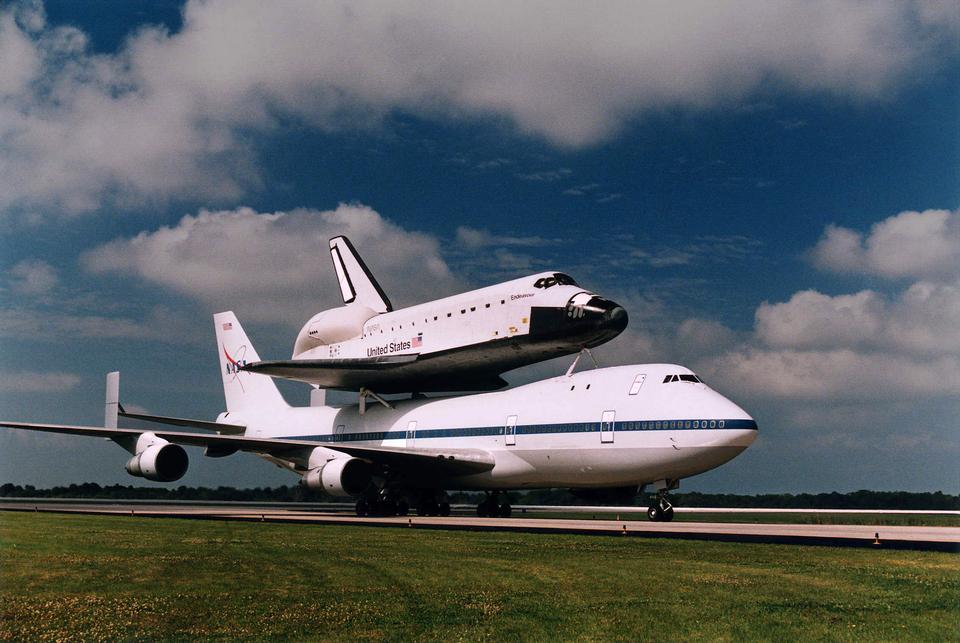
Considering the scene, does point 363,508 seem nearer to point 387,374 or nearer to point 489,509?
point 489,509

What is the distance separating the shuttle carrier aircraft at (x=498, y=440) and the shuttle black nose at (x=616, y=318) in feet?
8.26

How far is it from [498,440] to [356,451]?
5.84 meters

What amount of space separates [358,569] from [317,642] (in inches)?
209

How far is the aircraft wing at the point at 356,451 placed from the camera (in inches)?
1400

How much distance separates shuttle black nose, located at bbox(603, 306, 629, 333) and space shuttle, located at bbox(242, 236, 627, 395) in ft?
0.13

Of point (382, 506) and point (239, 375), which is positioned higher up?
point (239, 375)

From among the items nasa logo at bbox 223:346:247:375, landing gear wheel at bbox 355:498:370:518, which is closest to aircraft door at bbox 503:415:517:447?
landing gear wheel at bbox 355:498:370:518

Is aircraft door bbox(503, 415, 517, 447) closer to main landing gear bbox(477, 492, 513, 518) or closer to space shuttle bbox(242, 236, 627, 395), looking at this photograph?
space shuttle bbox(242, 236, 627, 395)

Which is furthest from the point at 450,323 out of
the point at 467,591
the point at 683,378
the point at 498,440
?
the point at 467,591

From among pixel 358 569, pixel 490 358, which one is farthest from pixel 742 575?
pixel 490 358

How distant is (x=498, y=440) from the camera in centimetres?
3522

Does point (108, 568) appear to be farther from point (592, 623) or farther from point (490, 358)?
point (490, 358)

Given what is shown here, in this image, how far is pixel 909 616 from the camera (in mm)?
10305

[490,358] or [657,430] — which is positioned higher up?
[490,358]
